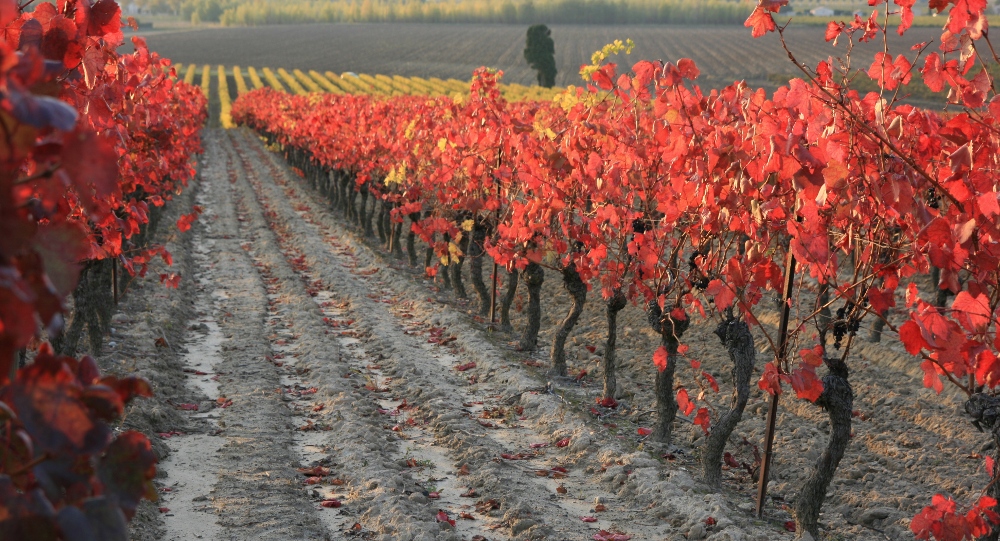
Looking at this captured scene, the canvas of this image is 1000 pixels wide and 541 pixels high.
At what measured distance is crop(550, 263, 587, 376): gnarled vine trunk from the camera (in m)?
9.30

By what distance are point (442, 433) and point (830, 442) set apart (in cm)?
318

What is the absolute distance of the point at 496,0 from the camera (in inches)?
5620

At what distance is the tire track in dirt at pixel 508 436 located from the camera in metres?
5.88

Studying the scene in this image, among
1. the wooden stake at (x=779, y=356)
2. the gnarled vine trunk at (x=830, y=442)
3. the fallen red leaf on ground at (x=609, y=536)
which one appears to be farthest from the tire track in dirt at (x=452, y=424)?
the gnarled vine trunk at (x=830, y=442)

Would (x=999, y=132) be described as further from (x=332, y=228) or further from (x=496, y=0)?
(x=496, y=0)

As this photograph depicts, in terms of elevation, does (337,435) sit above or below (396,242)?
above

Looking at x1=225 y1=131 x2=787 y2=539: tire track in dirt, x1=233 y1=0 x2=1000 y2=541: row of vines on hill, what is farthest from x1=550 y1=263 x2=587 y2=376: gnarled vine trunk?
x1=225 y1=131 x2=787 y2=539: tire track in dirt

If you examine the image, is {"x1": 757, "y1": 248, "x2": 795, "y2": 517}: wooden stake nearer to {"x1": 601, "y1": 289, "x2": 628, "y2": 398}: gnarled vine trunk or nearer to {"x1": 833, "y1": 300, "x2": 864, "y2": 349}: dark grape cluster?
{"x1": 833, "y1": 300, "x2": 864, "y2": 349}: dark grape cluster

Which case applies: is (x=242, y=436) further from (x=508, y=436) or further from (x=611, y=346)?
(x=611, y=346)

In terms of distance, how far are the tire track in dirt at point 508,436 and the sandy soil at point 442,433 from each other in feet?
0.07

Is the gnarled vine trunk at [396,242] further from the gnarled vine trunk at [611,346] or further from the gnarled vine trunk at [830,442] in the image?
the gnarled vine trunk at [830,442]

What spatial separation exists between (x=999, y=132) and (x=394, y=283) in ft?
35.4

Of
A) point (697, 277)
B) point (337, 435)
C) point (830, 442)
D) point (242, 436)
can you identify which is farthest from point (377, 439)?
point (830, 442)

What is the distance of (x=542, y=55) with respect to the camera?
62500 mm
